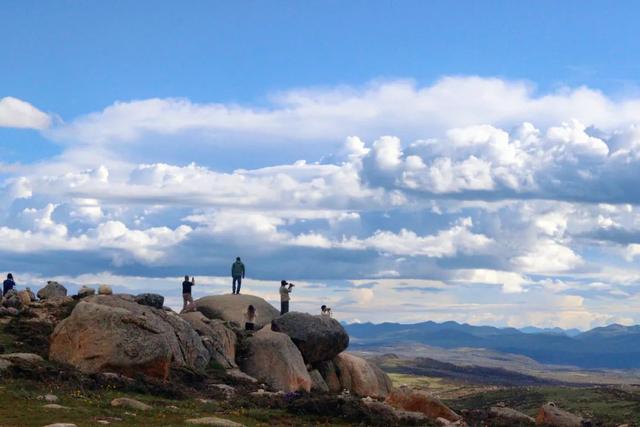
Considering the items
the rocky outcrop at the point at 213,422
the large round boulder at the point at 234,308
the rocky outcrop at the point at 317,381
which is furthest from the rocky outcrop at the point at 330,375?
the rocky outcrop at the point at 213,422

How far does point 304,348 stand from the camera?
6222 cm

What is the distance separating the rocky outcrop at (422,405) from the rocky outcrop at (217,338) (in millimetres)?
13308

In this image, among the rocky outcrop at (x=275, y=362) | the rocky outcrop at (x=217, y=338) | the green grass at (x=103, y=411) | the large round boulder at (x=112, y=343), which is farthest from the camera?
the rocky outcrop at (x=275, y=362)

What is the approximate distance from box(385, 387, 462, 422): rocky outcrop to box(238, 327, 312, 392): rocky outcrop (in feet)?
36.1

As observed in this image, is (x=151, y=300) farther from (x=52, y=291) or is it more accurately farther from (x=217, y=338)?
(x=52, y=291)

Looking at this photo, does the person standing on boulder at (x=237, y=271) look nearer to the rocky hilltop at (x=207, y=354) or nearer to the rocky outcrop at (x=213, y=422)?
the rocky hilltop at (x=207, y=354)

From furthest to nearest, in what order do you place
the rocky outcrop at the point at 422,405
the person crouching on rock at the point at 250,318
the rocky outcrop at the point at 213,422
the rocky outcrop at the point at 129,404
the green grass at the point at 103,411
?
the person crouching on rock at the point at 250,318, the rocky outcrop at the point at 422,405, the rocky outcrop at the point at 129,404, the rocky outcrop at the point at 213,422, the green grass at the point at 103,411

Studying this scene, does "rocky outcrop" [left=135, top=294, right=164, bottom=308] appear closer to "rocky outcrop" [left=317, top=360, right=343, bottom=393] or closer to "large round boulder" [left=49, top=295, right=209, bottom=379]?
"large round boulder" [left=49, top=295, right=209, bottom=379]

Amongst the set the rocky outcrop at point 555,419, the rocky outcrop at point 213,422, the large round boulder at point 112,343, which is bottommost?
the rocky outcrop at point 555,419

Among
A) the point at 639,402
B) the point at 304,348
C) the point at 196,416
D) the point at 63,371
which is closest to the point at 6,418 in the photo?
the point at 196,416

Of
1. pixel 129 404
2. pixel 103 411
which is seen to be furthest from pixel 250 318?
pixel 103 411

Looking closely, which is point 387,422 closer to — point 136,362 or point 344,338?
point 136,362

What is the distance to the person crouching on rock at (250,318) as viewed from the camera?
65188mm

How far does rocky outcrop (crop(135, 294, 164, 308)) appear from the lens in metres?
59.0
